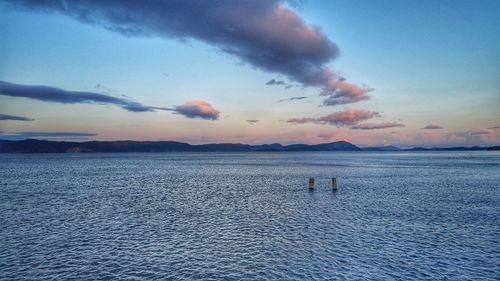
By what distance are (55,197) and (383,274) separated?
42886mm

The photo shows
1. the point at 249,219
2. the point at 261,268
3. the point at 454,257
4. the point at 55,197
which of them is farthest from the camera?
the point at 55,197

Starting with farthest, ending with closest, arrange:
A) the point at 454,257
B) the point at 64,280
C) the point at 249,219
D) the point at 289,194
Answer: the point at 289,194
the point at 249,219
the point at 454,257
the point at 64,280

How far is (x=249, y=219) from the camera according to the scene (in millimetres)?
29391

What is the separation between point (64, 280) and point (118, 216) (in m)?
15.6

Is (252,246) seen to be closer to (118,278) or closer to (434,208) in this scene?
(118,278)

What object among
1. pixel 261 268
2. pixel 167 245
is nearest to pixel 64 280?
pixel 167 245

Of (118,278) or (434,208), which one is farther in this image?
(434,208)

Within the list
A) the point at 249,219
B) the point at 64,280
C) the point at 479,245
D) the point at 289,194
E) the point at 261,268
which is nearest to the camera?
the point at 64,280

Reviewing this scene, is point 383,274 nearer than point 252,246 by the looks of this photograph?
Yes

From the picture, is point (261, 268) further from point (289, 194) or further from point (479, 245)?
point (289, 194)

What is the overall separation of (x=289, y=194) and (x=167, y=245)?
27700mm

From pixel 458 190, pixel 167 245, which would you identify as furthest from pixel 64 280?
pixel 458 190

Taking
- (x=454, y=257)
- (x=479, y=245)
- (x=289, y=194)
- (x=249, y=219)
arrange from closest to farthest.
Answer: (x=454, y=257) → (x=479, y=245) → (x=249, y=219) → (x=289, y=194)

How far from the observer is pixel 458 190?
4925 cm
